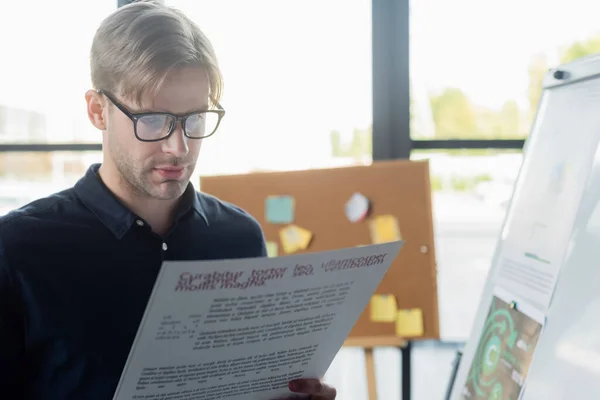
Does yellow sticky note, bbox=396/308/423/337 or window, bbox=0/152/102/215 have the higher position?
window, bbox=0/152/102/215

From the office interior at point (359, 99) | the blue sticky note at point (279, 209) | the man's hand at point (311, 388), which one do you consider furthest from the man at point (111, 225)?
the office interior at point (359, 99)

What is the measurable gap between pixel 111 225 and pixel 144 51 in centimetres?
34

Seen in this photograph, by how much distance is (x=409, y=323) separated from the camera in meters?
2.30

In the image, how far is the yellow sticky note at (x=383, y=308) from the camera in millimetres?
2311

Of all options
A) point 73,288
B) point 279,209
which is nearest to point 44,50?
point 279,209

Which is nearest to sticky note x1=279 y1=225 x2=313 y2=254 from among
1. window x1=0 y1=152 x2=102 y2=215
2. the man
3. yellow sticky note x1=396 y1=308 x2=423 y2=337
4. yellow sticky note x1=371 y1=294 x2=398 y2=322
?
yellow sticky note x1=371 y1=294 x2=398 y2=322

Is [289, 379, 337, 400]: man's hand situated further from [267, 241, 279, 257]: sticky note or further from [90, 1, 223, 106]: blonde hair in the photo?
[267, 241, 279, 257]: sticky note

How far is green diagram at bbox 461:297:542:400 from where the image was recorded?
1401 mm

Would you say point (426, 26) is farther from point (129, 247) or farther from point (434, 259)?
point (129, 247)

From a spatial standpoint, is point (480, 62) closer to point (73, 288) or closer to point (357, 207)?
point (357, 207)

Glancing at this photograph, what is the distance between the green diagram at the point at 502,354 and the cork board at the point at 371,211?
64 cm

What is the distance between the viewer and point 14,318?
1.10 m

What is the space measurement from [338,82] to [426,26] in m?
0.45

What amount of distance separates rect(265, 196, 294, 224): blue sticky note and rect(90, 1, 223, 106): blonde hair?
1.13 m
